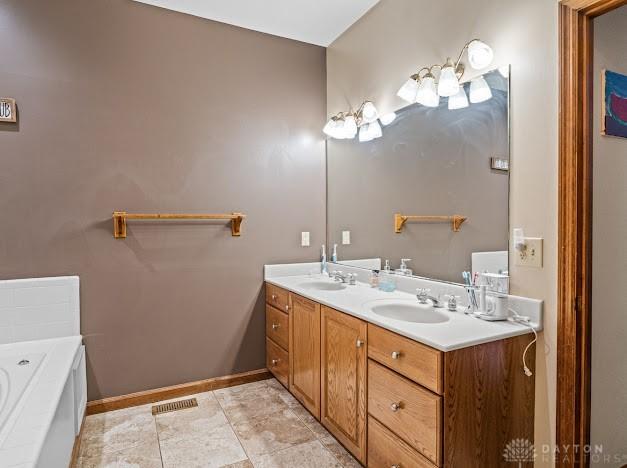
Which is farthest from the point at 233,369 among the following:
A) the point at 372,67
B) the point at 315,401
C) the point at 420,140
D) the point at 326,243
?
the point at 372,67

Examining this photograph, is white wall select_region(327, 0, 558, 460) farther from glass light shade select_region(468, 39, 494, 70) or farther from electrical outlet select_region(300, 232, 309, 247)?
electrical outlet select_region(300, 232, 309, 247)

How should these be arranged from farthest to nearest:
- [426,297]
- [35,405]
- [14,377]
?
[426,297] → [14,377] → [35,405]

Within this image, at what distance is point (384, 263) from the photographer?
8.40ft

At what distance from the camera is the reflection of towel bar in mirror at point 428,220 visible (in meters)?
2.01

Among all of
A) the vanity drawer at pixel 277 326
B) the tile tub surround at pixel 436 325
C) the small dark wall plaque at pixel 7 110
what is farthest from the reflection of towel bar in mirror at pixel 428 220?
the small dark wall plaque at pixel 7 110

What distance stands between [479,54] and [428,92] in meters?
0.32

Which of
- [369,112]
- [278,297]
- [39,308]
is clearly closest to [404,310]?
[278,297]

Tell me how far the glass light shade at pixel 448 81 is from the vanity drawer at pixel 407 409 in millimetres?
1372

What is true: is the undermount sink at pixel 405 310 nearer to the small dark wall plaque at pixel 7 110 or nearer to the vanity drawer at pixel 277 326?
the vanity drawer at pixel 277 326

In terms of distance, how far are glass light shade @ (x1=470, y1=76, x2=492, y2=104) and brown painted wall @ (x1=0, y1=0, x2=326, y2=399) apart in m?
1.49

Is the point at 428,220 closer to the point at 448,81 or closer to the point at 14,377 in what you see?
the point at 448,81

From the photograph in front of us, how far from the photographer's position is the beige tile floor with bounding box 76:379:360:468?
1980mm

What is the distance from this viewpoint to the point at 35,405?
4.70 feet

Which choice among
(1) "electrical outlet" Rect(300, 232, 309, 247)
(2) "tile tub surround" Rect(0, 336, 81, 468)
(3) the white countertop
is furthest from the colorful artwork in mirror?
(2) "tile tub surround" Rect(0, 336, 81, 468)
